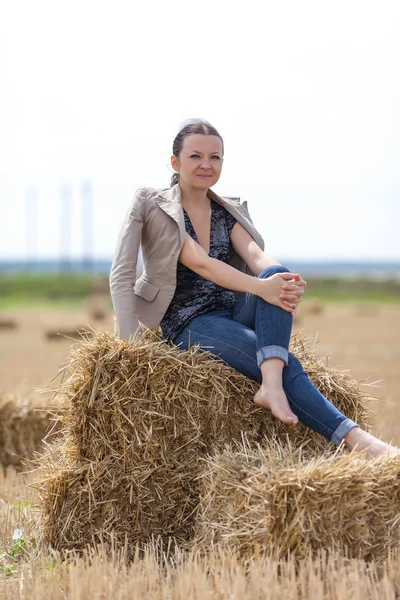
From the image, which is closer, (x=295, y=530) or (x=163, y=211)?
(x=295, y=530)

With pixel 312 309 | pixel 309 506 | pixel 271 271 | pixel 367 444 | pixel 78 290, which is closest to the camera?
pixel 309 506

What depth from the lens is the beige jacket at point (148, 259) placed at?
4.08m

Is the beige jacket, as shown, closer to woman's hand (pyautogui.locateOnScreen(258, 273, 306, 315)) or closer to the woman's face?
the woman's face

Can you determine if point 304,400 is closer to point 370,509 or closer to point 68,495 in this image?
point 370,509

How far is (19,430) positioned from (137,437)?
2.86 meters

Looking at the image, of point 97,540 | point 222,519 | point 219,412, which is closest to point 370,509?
point 222,519

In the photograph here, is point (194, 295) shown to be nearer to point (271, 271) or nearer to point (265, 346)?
point (271, 271)

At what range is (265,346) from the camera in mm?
3787

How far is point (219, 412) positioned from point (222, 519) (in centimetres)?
55

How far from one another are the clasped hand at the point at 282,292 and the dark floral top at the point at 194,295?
16.3 inches

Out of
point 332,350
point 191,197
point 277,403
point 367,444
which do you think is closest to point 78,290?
point 332,350

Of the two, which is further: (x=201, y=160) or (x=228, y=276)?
(x=201, y=160)

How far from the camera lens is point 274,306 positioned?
12.6ft

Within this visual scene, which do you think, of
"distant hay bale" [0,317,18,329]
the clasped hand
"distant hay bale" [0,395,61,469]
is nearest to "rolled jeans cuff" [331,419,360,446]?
the clasped hand
